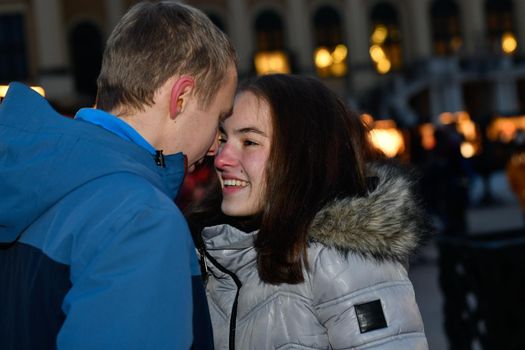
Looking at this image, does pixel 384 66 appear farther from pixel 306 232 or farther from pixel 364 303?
pixel 364 303

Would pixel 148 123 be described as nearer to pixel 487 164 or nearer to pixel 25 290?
pixel 25 290

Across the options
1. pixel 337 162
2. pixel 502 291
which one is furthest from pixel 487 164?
pixel 337 162

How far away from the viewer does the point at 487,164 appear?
51.9ft

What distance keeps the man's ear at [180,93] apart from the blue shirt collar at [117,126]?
7 centimetres

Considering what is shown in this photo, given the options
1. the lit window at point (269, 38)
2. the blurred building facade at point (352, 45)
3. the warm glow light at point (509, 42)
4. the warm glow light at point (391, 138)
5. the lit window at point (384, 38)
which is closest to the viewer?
the warm glow light at point (391, 138)

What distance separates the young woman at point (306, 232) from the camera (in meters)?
1.88

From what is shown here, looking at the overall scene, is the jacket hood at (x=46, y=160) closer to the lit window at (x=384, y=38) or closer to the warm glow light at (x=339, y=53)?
the warm glow light at (x=339, y=53)

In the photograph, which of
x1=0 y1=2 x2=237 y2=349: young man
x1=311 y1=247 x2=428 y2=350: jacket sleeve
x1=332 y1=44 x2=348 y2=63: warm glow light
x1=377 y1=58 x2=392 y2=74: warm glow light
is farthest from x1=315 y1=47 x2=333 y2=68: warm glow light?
x1=0 y1=2 x2=237 y2=349: young man

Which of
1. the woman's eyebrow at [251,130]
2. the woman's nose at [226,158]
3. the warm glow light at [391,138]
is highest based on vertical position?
the woman's eyebrow at [251,130]

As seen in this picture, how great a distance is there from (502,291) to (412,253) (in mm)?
2132

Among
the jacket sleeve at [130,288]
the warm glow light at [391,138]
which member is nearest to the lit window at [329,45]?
the warm glow light at [391,138]

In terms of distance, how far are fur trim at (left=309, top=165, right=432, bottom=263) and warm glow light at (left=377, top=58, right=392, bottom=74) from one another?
34.5 meters

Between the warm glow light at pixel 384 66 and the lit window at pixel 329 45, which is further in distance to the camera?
the warm glow light at pixel 384 66

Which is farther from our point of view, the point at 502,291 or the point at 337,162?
the point at 502,291
